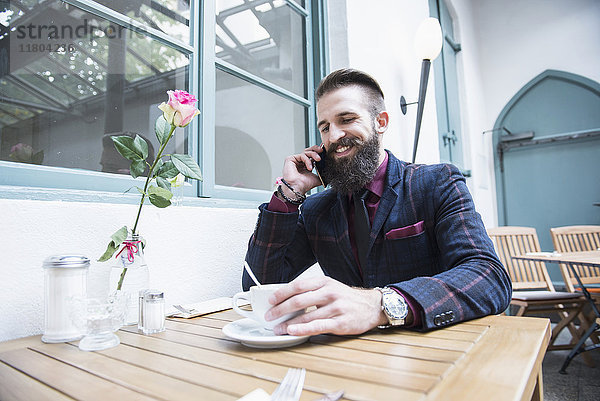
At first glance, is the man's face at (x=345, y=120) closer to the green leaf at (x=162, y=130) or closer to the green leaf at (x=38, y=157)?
the green leaf at (x=162, y=130)

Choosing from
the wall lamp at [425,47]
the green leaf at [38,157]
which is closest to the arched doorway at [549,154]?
the wall lamp at [425,47]

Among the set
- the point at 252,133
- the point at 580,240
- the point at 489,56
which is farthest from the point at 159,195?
the point at 489,56

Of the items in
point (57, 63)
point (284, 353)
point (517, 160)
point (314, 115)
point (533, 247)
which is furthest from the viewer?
point (517, 160)

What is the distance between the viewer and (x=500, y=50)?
526 cm

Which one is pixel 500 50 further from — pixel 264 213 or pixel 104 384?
pixel 104 384

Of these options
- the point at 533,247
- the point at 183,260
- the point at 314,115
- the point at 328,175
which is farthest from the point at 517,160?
the point at 183,260

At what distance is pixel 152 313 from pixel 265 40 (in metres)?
1.62

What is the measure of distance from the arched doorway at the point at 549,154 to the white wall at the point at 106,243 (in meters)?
4.68

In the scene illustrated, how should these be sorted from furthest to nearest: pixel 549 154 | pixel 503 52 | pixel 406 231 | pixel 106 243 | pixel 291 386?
pixel 503 52 < pixel 549 154 < pixel 406 231 < pixel 106 243 < pixel 291 386

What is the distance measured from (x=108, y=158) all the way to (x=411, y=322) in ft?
3.26

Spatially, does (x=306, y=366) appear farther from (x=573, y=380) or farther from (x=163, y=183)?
(x=573, y=380)

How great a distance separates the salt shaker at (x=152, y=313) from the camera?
2.67 feet

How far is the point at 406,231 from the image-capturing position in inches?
45.8

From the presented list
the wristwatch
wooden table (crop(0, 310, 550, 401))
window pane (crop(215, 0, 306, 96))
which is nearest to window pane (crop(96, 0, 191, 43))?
window pane (crop(215, 0, 306, 96))
